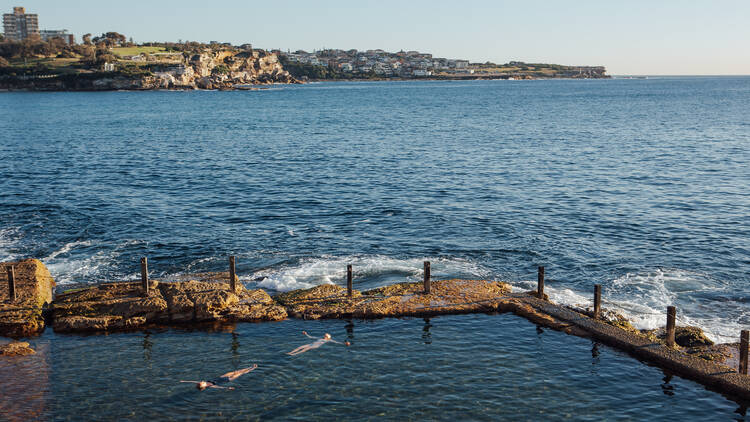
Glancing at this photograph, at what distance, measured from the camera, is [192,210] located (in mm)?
51188

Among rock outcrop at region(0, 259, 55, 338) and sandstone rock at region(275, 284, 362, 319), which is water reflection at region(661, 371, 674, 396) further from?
rock outcrop at region(0, 259, 55, 338)

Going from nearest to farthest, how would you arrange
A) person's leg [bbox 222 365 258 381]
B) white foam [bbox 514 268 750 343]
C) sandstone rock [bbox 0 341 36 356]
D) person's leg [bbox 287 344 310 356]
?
person's leg [bbox 222 365 258 381] → sandstone rock [bbox 0 341 36 356] → person's leg [bbox 287 344 310 356] → white foam [bbox 514 268 750 343]

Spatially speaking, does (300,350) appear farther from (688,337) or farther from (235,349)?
(688,337)

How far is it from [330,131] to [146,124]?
38.5 m

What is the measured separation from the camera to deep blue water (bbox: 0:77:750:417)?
3572 centimetres

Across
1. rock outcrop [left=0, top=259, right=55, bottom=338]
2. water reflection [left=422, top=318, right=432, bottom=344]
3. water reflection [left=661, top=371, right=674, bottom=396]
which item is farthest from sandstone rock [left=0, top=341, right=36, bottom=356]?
water reflection [left=661, top=371, right=674, bottom=396]

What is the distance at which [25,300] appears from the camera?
28234 mm

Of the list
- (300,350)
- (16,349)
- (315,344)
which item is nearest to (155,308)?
(16,349)

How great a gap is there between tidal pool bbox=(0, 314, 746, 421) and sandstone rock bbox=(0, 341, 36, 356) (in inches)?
20.3

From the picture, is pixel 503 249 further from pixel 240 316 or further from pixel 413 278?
pixel 240 316

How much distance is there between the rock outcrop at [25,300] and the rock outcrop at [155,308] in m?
0.75

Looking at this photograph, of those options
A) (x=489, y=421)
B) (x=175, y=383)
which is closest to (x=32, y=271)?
(x=175, y=383)

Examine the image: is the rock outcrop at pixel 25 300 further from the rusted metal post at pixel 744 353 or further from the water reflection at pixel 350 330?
the rusted metal post at pixel 744 353

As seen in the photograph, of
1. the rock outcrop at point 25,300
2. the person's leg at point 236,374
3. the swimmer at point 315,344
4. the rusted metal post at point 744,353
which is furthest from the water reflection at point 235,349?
the rusted metal post at point 744,353
